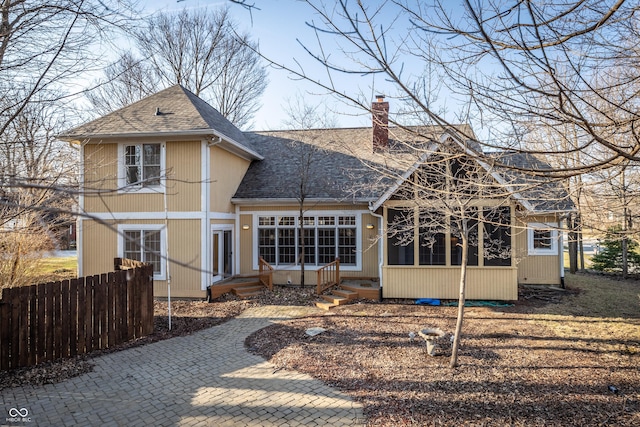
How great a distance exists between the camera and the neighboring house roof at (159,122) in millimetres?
11844

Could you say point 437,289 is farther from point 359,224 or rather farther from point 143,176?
point 143,176

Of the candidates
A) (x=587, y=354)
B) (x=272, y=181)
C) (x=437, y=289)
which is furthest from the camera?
(x=272, y=181)

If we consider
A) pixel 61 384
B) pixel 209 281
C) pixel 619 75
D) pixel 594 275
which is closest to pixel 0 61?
pixel 61 384

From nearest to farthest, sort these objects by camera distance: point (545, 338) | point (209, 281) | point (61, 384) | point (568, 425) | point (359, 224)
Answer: point (568, 425), point (61, 384), point (545, 338), point (209, 281), point (359, 224)

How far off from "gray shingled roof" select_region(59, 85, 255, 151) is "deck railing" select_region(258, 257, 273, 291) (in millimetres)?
4647

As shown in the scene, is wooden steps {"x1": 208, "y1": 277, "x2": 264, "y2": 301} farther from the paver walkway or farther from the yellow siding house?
the paver walkway

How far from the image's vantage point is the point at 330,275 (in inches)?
531

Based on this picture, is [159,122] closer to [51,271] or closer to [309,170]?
[309,170]

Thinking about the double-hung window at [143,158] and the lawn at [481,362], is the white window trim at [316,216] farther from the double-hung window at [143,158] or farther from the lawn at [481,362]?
the double-hung window at [143,158]

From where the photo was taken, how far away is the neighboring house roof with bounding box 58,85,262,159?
11.8m

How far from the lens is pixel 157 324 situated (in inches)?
373

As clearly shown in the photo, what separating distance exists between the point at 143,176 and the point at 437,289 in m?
10.4

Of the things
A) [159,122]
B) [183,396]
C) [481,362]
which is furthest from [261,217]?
[481,362]

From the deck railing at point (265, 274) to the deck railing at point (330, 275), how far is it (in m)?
1.85
